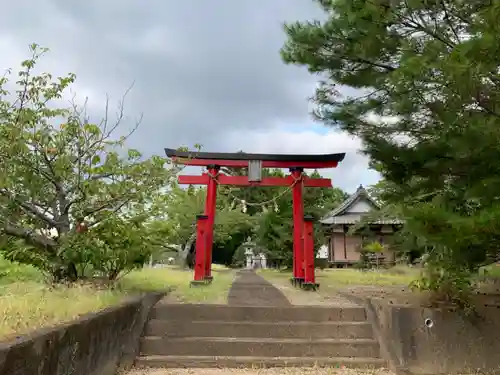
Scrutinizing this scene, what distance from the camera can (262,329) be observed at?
5.75 m

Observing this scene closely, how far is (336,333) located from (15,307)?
12.2ft

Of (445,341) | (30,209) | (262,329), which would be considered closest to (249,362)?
(262,329)

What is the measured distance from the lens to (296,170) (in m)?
10.6

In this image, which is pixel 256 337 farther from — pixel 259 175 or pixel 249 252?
pixel 249 252

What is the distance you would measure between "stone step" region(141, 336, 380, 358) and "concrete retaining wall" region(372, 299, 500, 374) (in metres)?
0.44

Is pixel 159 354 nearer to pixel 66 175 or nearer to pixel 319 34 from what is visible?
pixel 66 175

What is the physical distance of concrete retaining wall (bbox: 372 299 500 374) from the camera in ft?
15.9

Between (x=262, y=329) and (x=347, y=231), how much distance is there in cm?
1807

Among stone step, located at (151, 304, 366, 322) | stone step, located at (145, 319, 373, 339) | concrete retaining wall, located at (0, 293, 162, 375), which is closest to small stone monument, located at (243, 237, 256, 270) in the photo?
stone step, located at (151, 304, 366, 322)

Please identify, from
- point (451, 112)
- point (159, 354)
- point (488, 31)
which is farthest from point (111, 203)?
point (488, 31)

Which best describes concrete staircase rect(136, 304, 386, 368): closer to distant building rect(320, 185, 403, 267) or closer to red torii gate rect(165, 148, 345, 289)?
red torii gate rect(165, 148, 345, 289)

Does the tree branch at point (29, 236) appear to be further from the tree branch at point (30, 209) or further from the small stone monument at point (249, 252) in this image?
the small stone monument at point (249, 252)

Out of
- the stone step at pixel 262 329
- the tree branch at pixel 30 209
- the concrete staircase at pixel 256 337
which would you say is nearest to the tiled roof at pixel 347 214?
the concrete staircase at pixel 256 337

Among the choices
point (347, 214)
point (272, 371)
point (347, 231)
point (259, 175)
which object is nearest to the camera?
point (272, 371)
